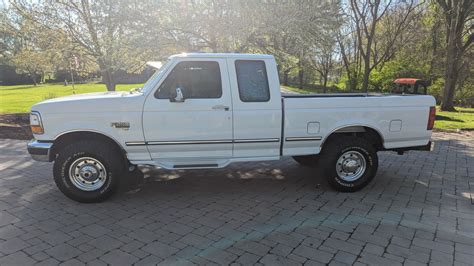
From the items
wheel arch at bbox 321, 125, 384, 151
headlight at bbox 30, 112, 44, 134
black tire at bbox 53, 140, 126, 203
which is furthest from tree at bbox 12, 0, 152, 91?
wheel arch at bbox 321, 125, 384, 151

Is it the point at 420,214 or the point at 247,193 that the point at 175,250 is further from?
the point at 420,214

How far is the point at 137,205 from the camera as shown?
474cm

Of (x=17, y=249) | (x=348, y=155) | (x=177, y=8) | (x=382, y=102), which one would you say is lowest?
(x=17, y=249)

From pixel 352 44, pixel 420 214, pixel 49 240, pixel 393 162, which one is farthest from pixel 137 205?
pixel 352 44

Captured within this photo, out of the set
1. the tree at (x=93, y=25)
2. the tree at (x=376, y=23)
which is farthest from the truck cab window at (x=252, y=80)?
the tree at (x=376, y=23)

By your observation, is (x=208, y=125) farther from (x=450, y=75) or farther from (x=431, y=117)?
(x=450, y=75)

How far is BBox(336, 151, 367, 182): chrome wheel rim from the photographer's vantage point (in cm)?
525

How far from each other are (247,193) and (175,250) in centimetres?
187

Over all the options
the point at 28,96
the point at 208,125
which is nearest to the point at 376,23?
the point at 208,125

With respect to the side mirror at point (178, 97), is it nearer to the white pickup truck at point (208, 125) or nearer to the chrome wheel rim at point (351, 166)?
the white pickup truck at point (208, 125)

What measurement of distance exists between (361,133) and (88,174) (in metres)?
4.10

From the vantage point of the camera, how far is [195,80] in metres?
4.82

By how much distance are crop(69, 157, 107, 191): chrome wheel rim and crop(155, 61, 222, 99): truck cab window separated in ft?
4.51

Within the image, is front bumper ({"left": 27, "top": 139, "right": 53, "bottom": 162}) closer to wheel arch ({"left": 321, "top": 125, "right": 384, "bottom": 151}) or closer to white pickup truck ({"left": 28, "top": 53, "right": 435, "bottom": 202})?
white pickup truck ({"left": 28, "top": 53, "right": 435, "bottom": 202})
